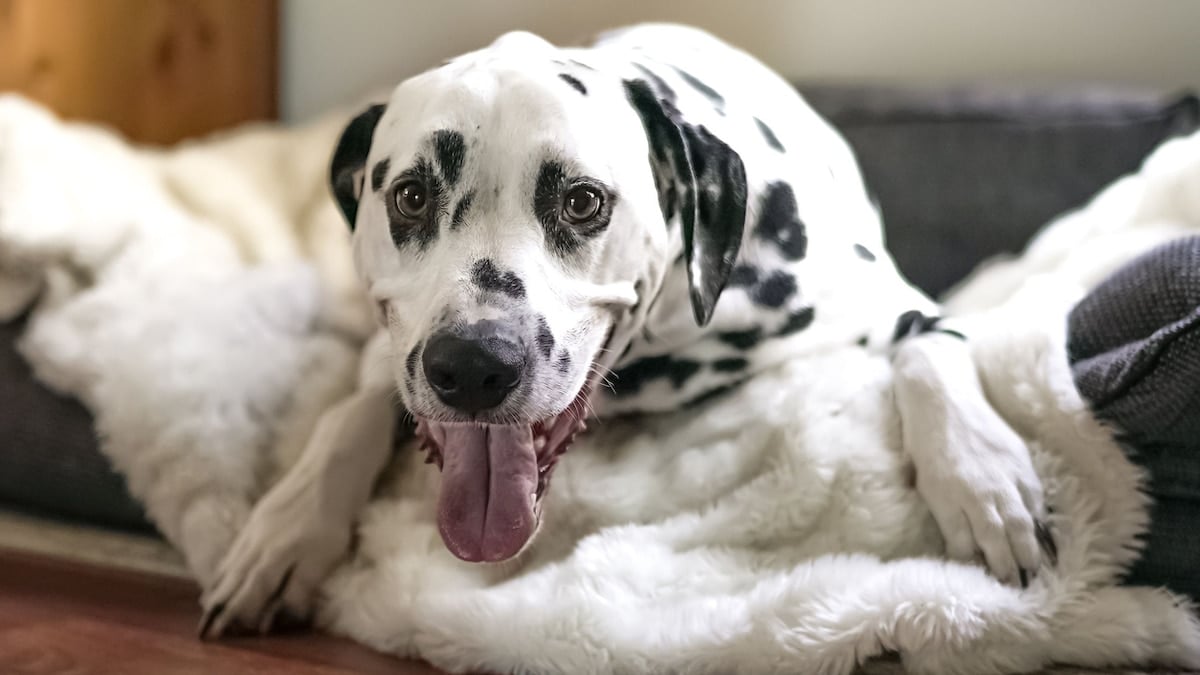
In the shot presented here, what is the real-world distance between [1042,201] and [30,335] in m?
1.76

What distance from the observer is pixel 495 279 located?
3.53ft

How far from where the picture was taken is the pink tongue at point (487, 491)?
1.15 meters

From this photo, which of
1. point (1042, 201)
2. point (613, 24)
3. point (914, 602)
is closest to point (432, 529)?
point (914, 602)

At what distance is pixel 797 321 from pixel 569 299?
374 mm

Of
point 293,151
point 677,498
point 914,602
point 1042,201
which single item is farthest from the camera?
point 293,151

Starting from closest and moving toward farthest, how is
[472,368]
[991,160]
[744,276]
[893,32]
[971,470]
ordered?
[472,368]
[971,470]
[744,276]
[991,160]
[893,32]

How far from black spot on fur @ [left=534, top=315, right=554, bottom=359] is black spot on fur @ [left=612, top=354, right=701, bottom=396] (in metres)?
0.28

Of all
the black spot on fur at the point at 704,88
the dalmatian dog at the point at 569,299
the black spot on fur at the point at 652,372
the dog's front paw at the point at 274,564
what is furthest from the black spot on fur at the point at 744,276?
the dog's front paw at the point at 274,564

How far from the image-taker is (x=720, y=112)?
4.55ft

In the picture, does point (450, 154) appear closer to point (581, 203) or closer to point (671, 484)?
point (581, 203)

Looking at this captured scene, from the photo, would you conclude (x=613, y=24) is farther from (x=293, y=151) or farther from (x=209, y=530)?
(x=209, y=530)

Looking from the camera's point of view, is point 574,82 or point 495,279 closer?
point 495,279

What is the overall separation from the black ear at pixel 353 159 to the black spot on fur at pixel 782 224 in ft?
1.65

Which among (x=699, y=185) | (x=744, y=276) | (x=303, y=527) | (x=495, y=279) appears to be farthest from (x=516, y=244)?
(x=303, y=527)
